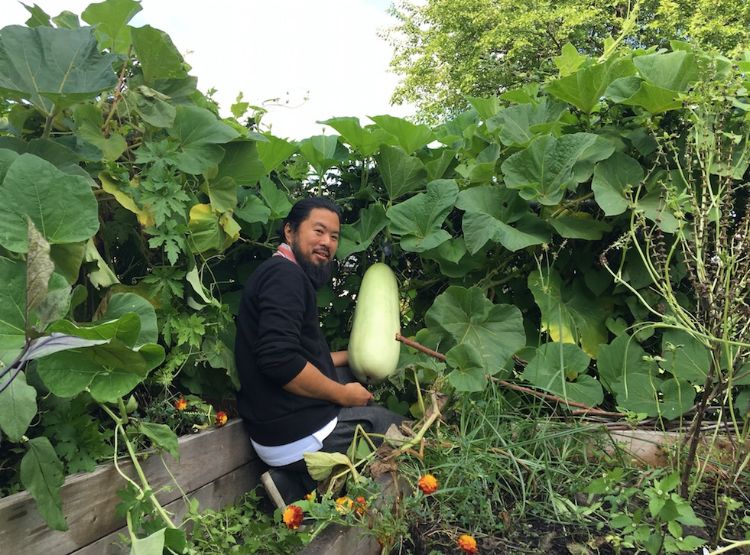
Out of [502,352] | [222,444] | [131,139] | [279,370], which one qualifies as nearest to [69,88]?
[131,139]

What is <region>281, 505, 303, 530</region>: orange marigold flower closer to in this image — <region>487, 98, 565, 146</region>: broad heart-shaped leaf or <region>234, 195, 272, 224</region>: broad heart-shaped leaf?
<region>234, 195, 272, 224</region>: broad heart-shaped leaf

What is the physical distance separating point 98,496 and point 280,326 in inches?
29.5

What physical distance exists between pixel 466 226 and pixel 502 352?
18.7 inches

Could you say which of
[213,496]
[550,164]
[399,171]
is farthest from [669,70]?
[213,496]

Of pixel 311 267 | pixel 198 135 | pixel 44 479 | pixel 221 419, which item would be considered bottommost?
pixel 221 419

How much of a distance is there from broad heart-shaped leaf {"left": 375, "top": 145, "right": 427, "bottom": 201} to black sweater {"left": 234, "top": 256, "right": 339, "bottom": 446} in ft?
1.90

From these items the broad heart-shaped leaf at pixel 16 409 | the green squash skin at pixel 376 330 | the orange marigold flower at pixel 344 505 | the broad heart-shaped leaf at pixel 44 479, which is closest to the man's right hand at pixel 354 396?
the green squash skin at pixel 376 330

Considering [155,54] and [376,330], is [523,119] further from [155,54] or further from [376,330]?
[155,54]

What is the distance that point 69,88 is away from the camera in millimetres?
1470

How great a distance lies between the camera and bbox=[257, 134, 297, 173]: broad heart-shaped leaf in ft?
7.81

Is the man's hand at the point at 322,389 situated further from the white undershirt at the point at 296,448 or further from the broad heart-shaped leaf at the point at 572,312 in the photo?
the broad heart-shaped leaf at the point at 572,312

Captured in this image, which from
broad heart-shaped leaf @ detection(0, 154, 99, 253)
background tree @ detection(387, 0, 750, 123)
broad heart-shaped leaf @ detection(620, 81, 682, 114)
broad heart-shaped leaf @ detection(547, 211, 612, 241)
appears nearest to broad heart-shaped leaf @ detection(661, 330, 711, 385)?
broad heart-shaped leaf @ detection(547, 211, 612, 241)

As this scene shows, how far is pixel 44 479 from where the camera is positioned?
1.29 m

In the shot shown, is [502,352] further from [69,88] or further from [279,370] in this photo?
[69,88]
